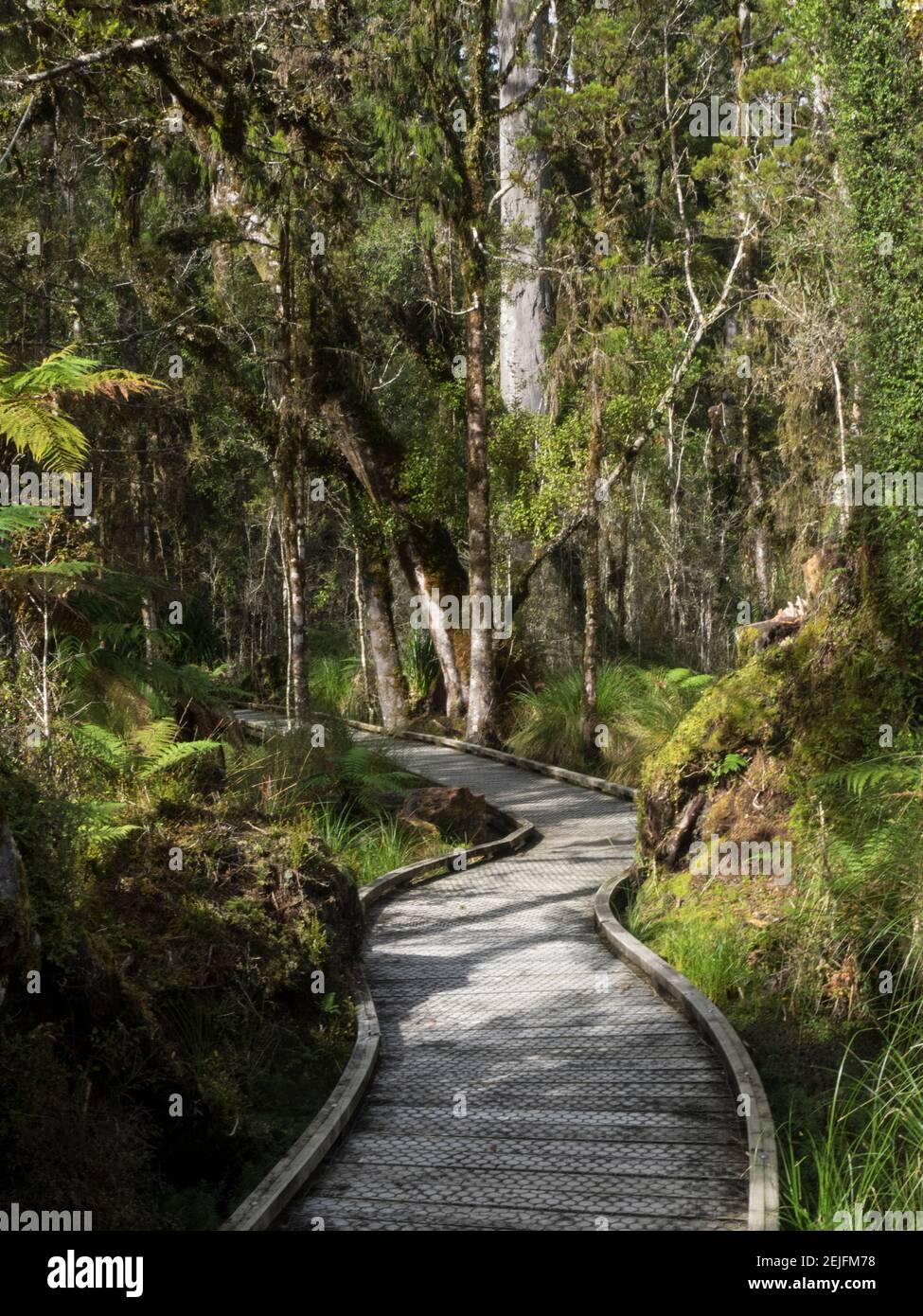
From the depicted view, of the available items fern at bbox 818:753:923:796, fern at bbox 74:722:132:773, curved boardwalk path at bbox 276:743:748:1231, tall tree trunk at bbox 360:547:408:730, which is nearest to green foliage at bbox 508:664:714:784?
tall tree trunk at bbox 360:547:408:730

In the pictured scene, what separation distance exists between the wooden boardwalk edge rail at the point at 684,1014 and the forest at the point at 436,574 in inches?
4.9

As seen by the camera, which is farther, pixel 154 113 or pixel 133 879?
pixel 154 113

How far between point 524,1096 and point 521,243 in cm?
1813

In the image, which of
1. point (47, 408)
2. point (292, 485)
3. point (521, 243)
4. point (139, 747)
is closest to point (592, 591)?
point (292, 485)

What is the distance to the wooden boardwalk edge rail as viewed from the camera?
5.88m

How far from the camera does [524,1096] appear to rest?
7305 mm

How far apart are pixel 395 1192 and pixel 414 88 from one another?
643 inches

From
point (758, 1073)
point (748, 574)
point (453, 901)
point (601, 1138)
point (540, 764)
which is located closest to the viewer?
point (601, 1138)

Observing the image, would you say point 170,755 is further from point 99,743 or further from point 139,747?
point 99,743

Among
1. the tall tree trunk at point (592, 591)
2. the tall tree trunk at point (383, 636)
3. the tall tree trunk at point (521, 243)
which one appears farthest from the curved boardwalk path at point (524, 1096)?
the tall tree trunk at point (521, 243)

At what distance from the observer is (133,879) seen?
310 inches

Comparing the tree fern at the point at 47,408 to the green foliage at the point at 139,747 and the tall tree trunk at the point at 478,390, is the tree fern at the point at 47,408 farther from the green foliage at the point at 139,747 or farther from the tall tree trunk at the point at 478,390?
the tall tree trunk at the point at 478,390
